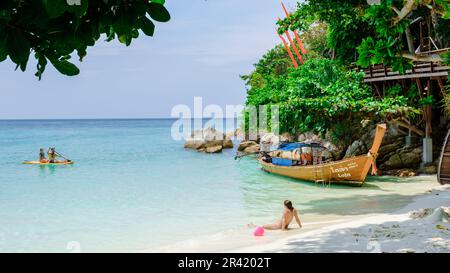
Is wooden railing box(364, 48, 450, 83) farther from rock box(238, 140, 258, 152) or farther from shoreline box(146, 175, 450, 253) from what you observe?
rock box(238, 140, 258, 152)

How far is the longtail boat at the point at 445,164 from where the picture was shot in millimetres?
12758

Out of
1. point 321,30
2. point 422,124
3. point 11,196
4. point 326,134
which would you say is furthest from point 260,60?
point 11,196

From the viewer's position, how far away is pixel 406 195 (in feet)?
43.4

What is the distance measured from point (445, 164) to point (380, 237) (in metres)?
6.85

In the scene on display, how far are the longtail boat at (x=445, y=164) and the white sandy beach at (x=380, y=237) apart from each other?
439 cm

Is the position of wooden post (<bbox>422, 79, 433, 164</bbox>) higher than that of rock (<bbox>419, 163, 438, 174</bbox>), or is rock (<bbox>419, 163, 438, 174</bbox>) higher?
wooden post (<bbox>422, 79, 433, 164</bbox>)

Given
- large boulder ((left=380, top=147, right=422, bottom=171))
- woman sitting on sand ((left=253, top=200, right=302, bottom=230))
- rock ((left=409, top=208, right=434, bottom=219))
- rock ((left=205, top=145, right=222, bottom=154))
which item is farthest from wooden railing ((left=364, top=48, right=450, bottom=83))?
rock ((left=205, top=145, right=222, bottom=154))

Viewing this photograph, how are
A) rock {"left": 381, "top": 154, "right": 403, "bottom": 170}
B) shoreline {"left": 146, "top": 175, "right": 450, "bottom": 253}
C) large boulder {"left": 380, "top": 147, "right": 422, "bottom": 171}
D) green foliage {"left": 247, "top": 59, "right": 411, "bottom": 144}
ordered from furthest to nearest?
rock {"left": 381, "top": 154, "right": 403, "bottom": 170} → large boulder {"left": 380, "top": 147, "right": 422, "bottom": 171} → green foliage {"left": 247, "top": 59, "right": 411, "bottom": 144} → shoreline {"left": 146, "top": 175, "right": 450, "bottom": 253}

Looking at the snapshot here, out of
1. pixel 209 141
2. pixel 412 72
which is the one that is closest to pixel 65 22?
pixel 412 72

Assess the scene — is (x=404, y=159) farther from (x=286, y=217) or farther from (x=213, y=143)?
(x=213, y=143)

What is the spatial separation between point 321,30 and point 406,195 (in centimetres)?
1831

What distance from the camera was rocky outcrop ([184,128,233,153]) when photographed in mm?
33681

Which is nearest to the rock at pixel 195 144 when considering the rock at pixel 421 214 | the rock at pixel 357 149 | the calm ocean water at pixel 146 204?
the calm ocean water at pixel 146 204

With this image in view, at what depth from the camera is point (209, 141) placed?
34625mm
